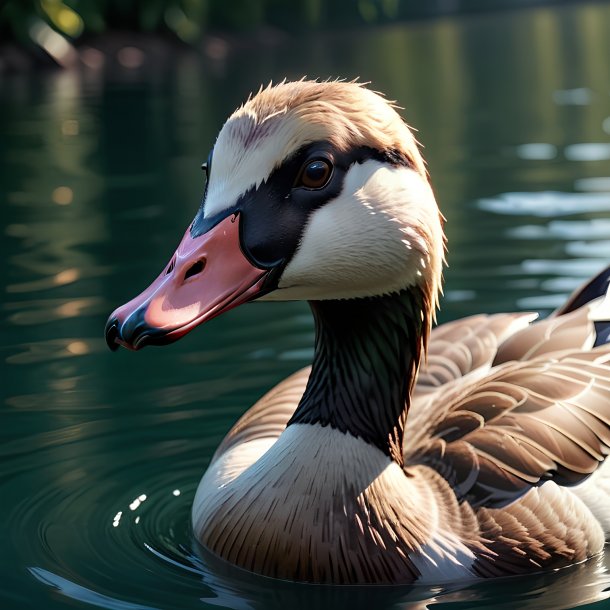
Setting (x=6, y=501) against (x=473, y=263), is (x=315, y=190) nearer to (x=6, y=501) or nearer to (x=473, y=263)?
(x=6, y=501)

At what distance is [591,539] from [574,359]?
2.18 feet

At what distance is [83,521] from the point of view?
5605 mm

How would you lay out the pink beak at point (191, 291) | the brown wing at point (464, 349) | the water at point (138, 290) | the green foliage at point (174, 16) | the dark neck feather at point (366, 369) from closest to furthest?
the pink beak at point (191, 291)
the dark neck feather at point (366, 369)
the water at point (138, 290)
the brown wing at point (464, 349)
the green foliage at point (174, 16)

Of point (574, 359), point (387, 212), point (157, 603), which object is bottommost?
point (157, 603)

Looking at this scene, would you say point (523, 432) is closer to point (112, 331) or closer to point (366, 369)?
point (366, 369)

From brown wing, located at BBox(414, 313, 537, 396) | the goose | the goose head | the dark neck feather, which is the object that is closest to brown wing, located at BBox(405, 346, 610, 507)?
the goose

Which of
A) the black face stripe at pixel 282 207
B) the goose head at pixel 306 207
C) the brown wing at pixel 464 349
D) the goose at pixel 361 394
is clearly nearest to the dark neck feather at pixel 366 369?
the goose at pixel 361 394

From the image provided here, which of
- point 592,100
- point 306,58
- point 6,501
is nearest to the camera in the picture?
point 6,501

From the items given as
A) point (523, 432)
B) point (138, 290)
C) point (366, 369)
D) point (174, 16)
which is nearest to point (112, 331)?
point (366, 369)

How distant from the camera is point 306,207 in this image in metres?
4.48

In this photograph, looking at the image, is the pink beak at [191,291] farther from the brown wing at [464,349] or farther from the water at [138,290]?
the brown wing at [464,349]

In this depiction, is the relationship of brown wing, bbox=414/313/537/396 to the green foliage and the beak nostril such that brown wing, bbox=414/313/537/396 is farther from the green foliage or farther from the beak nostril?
the green foliage

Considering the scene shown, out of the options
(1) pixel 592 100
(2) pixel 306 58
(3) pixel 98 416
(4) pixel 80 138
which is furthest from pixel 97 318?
(2) pixel 306 58

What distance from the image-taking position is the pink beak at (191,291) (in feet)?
13.5
